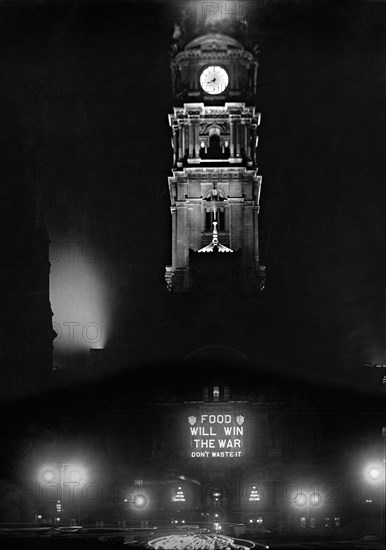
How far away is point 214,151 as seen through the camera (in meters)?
90.2

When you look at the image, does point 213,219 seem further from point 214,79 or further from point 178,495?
point 178,495

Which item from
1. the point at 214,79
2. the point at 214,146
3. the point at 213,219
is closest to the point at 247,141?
the point at 214,146

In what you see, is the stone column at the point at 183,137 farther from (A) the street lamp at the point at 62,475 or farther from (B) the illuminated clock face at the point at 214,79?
(A) the street lamp at the point at 62,475

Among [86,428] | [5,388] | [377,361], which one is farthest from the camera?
[377,361]

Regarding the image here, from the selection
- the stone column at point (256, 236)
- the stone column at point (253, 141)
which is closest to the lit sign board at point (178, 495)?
the stone column at point (256, 236)

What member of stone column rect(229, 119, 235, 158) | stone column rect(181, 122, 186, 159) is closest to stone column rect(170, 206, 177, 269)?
stone column rect(181, 122, 186, 159)

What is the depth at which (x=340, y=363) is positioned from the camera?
8038 cm

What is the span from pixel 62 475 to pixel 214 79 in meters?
51.0

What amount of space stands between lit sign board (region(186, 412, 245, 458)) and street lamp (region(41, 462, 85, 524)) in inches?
421

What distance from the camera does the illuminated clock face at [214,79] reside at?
294ft

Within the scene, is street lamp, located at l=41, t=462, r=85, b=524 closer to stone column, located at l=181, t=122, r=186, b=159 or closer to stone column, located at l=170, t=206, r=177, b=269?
stone column, located at l=170, t=206, r=177, b=269

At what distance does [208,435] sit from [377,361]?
2735 cm

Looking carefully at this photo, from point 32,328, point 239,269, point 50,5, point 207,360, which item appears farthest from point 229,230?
point 50,5

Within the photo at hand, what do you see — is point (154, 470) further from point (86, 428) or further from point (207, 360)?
point (207, 360)
